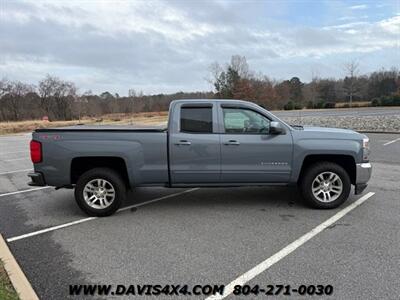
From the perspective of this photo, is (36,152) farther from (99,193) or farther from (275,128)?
(275,128)

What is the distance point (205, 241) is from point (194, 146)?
169 cm

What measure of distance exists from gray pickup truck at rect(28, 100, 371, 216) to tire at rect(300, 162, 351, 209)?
15 millimetres

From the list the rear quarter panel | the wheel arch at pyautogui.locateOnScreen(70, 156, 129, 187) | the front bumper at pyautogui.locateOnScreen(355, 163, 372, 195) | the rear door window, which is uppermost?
the rear door window

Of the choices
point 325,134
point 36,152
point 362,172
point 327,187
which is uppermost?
point 325,134

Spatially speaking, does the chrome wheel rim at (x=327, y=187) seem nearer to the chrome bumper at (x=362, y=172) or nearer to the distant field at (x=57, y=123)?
the chrome bumper at (x=362, y=172)

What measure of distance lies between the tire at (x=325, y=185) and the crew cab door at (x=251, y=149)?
1.21ft

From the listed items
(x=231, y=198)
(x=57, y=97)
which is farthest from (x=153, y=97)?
(x=231, y=198)

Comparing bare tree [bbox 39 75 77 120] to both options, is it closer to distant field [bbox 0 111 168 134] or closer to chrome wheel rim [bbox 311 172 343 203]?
distant field [bbox 0 111 168 134]

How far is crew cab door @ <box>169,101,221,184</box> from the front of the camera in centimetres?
614

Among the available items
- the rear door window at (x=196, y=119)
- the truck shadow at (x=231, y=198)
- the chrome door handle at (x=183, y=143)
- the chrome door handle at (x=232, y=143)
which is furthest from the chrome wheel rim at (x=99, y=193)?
the chrome door handle at (x=232, y=143)

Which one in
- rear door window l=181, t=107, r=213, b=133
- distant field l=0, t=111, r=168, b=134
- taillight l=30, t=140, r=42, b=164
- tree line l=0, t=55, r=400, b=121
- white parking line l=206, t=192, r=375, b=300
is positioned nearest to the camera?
white parking line l=206, t=192, r=375, b=300

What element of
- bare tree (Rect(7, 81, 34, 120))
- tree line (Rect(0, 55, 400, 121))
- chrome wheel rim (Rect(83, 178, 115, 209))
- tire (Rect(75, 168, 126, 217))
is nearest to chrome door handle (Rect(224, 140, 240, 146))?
tire (Rect(75, 168, 126, 217))

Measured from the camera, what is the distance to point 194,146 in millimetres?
6145

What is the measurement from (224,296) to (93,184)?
3296 millimetres
